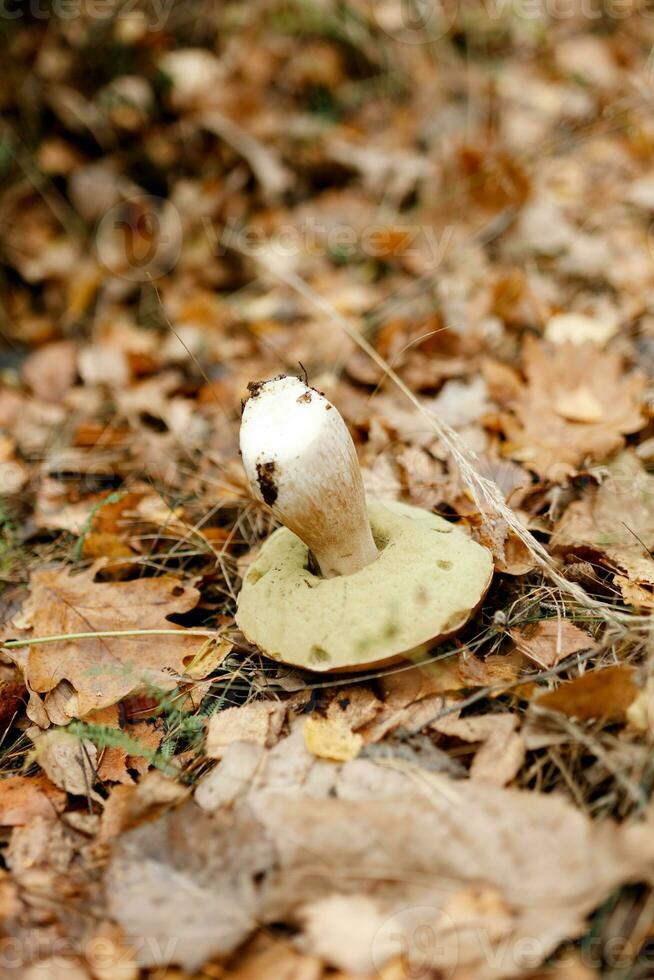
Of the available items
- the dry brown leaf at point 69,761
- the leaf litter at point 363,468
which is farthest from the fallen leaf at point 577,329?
the dry brown leaf at point 69,761

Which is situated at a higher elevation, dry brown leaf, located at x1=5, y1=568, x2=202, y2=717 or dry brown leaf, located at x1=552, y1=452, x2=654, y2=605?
→ dry brown leaf, located at x1=552, y1=452, x2=654, y2=605

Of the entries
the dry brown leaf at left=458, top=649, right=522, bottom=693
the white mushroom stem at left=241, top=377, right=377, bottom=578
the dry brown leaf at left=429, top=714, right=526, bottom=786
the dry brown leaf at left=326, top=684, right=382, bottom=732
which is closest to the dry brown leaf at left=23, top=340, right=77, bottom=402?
the white mushroom stem at left=241, top=377, right=377, bottom=578

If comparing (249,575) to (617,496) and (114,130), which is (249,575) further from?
(114,130)

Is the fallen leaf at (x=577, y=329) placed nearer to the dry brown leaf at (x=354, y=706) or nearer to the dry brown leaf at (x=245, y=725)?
the dry brown leaf at (x=354, y=706)

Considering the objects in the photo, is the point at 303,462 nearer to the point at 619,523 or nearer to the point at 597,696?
the point at 597,696

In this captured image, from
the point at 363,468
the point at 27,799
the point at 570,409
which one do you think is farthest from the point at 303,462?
the point at 570,409

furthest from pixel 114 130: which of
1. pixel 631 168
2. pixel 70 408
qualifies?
pixel 631 168

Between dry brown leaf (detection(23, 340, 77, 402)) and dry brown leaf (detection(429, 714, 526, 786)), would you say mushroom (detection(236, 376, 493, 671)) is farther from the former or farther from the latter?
dry brown leaf (detection(23, 340, 77, 402))
